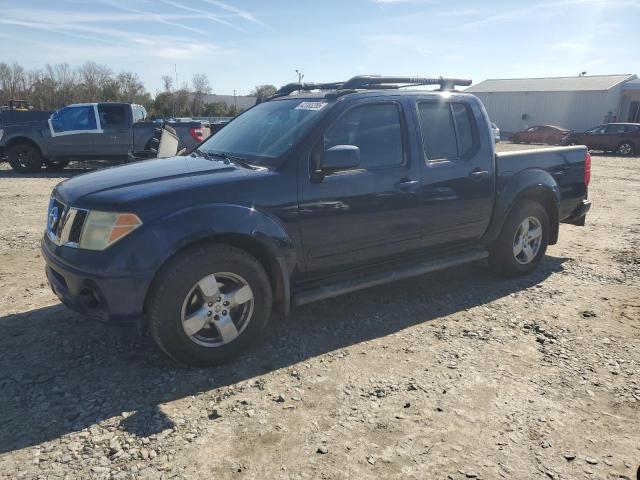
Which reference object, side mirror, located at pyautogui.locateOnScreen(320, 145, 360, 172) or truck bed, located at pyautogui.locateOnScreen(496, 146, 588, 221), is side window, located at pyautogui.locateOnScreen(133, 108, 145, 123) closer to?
truck bed, located at pyautogui.locateOnScreen(496, 146, 588, 221)

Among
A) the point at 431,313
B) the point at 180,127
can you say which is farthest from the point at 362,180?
the point at 180,127

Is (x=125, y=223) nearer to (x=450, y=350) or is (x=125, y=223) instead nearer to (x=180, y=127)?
(x=450, y=350)

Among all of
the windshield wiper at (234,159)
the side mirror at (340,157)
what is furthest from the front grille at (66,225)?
the side mirror at (340,157)

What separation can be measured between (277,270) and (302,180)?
2.24ft

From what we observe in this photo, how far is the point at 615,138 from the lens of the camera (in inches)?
908

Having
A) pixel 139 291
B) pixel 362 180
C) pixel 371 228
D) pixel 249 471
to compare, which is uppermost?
pixel 362 180

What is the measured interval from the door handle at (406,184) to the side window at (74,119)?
11633mm

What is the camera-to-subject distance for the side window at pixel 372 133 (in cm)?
366

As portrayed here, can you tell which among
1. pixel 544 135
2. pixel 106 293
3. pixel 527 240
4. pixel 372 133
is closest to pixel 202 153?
pixel 372 133

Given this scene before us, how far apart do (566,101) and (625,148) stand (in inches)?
689

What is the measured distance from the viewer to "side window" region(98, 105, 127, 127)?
42.7ft

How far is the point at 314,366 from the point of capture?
329 cm

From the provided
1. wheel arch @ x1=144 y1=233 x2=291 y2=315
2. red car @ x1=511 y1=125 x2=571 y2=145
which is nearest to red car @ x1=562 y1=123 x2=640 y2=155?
red car @ x1=511 y1=125 x2=571 y2=145

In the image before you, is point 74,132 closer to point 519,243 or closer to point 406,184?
point 406,184
